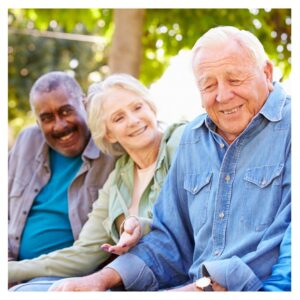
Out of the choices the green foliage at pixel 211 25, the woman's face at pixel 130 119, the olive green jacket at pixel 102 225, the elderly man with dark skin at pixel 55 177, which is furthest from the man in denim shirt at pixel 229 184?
the green foliage at pixel 211 25

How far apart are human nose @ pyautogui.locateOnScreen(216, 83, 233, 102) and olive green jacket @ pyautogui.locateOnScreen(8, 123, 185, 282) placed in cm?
53

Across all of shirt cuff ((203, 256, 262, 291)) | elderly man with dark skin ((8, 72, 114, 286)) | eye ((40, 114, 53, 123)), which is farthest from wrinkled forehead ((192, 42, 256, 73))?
eye ((40, 114, 53, 123))

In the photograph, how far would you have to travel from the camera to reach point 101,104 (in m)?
2.86

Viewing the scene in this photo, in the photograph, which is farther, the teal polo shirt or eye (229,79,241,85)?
the teal polo shirt

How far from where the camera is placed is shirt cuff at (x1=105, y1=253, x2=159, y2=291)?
237cm

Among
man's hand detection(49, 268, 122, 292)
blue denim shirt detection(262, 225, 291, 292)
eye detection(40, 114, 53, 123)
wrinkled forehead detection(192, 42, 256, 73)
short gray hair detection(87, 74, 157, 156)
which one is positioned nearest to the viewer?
blue denim shirt detection(262, 225, 291, 292)

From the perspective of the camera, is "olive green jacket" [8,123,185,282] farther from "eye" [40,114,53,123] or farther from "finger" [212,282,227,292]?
"finger" [212,282,227,292]

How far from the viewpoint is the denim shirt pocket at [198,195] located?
7.61 feet

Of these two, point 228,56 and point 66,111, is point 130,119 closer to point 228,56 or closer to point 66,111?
point 66,111

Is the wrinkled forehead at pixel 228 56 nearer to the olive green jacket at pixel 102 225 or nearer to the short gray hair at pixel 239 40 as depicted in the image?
the short gray hair at pixel 239 40

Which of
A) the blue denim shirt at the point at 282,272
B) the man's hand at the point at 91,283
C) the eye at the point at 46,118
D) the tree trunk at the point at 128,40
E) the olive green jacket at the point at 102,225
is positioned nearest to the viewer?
the blue denim shirt at the point at 282,272

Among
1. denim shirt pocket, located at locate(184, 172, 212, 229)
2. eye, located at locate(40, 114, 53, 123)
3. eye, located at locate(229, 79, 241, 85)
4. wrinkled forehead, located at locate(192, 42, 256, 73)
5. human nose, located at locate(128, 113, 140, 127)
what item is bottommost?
denim shirt pocket, located at locate(184, 172, 212, 229)
